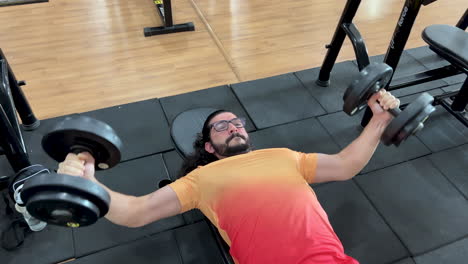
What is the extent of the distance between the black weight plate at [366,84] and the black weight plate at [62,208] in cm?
128

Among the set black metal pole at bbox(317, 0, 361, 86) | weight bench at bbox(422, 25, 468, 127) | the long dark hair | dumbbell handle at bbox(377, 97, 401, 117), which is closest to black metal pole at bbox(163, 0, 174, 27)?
black metal pole at bbox(317, 0, 361, 86)

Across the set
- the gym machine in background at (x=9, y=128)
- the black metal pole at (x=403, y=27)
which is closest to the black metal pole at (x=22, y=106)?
the gym machine in background at (x=9, y=128)

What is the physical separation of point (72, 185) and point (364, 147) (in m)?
1.37

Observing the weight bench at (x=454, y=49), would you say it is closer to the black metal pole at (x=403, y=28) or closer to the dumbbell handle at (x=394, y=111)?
the black metal pole at (x=403, y=28)

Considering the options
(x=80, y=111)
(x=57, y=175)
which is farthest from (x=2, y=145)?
(x=57, y=175)

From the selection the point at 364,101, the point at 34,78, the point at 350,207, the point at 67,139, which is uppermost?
the point at 67,139

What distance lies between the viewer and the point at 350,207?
238 cm

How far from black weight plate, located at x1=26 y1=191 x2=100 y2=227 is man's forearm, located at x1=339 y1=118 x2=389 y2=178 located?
1237 mm

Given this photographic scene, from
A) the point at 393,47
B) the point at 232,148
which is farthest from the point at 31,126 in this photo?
the point at 393,47

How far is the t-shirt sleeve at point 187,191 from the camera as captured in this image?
174 centimetres

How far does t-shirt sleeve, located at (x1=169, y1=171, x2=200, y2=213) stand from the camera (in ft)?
5.70

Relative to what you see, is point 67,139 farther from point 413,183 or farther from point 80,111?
point 413,183

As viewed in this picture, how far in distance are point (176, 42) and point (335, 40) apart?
165cm

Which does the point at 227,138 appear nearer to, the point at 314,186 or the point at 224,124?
the point at 224,124
